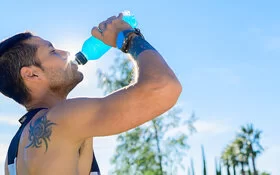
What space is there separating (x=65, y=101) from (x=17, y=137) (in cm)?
47

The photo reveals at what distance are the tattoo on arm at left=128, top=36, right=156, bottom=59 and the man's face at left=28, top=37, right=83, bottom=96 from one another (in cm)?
73

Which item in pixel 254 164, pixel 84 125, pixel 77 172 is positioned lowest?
pixel 77 172

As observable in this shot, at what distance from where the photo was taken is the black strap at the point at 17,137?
2.88 metres

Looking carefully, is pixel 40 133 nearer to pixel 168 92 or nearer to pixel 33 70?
pixel 33 70

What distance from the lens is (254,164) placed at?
165 feet

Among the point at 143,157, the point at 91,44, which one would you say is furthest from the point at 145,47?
the point at 143,157

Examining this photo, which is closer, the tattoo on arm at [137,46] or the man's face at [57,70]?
the tattoo on arm at [137,46]

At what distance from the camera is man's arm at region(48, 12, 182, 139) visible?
221 centimetres

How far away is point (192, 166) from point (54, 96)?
11616 mm

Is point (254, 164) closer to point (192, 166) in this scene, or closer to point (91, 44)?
point (192, 166)

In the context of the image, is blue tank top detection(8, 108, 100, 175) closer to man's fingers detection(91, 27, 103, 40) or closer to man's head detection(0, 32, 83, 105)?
man's head detection(0, 32, 83, 105)

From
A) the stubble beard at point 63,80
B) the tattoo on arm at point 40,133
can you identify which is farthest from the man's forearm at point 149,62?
the stubble beard at point 63,80

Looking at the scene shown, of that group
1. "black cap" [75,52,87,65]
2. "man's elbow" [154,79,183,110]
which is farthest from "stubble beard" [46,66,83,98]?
"man's elbow" [154,79,183,110]

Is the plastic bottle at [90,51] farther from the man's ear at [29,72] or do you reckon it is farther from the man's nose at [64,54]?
the man's ear at [29,72]
